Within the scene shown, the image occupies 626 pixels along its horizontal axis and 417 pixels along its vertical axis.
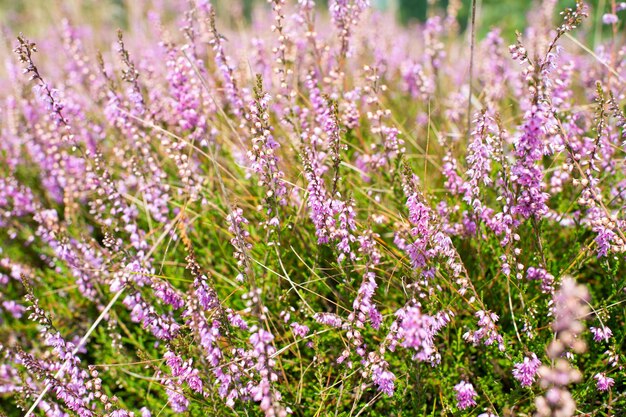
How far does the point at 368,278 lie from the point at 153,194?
94.3 inches

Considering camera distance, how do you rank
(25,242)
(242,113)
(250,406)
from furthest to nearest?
1. (25,242)
2. (242,113)
3. (250,406)

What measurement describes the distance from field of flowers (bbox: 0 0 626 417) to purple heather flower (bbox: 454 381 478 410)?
0.02 m

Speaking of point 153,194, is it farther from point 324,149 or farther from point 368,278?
point 368,278

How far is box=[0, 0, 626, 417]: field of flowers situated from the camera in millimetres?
2855

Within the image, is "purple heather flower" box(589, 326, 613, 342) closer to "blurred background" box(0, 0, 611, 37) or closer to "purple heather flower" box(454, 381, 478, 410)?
"purple heather flower" box(454, 381, 478, 410)

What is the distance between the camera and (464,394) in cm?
292

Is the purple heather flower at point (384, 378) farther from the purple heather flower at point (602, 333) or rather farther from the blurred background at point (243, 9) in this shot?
the blurred background at point (243, 9)

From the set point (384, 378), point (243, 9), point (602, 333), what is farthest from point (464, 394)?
point (243, 9)

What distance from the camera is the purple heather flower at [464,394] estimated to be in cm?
289

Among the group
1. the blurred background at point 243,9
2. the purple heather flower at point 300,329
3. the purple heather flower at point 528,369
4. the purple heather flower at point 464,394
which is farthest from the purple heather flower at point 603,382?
the blurred background at point 243,9

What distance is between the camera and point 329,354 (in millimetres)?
3750

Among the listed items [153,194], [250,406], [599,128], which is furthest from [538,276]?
[153,194]

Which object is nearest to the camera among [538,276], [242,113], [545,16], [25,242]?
[538,276]

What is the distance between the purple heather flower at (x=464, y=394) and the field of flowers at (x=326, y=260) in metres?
0.02
